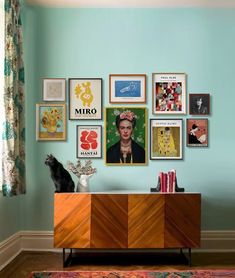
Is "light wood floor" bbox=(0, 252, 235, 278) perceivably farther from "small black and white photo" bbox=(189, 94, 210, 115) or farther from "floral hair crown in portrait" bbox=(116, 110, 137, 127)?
"small black and white photo" bbox=(189, 94, 210, 115)

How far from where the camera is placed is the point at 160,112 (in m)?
3.75

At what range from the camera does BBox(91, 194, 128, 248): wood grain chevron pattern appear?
10.3ft

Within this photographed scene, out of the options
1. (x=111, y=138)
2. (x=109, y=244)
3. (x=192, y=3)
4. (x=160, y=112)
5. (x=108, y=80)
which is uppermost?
(x=192, y=3)

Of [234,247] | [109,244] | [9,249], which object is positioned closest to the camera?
[109,244]

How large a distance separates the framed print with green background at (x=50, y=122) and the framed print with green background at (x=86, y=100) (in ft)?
0.34

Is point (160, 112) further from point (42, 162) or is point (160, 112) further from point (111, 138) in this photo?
point (42, 162)

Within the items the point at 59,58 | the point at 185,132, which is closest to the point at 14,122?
the point at 59,58

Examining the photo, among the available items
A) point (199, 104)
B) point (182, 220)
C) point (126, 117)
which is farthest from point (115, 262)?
point (199, 104)

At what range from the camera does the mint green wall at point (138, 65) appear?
3726mm

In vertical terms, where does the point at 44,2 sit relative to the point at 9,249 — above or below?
above

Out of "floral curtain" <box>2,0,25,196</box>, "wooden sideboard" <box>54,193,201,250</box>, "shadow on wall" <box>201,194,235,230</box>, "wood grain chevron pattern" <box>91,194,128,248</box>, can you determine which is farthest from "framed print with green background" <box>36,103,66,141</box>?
"shadow on wall" <box>201,194,235,230</box>

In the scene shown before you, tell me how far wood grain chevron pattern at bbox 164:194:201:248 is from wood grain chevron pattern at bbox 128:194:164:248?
57mm

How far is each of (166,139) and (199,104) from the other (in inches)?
18.7

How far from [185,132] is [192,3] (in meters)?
1.26
